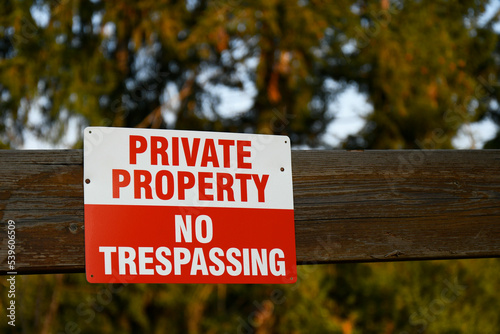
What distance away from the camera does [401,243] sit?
160 cm

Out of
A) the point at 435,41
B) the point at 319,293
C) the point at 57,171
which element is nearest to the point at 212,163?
the point at 57,171

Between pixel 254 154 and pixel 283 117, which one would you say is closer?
pixel 254 154

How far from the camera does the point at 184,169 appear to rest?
1534 mm

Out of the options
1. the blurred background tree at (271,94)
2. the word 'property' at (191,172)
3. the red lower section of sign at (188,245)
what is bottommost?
the red lower section of sign at (188,245)

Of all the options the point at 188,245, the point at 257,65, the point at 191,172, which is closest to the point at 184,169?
the point at 191,172

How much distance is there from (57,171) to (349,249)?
2.46 feet

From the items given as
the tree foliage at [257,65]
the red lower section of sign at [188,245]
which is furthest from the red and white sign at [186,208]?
the tree foliage at [257,65]

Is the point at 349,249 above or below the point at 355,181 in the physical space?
below

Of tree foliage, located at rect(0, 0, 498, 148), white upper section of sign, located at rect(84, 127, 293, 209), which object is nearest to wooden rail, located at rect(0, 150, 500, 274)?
white upper section of sign, located at rect(84, 127, 293, 209)

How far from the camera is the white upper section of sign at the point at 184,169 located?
149 cm

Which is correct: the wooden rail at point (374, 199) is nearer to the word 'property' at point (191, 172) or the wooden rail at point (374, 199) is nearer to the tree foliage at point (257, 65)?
the word 'property' at point (191, 172)

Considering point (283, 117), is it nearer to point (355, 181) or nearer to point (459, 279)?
point (459, 279)

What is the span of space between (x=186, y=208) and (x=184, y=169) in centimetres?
10

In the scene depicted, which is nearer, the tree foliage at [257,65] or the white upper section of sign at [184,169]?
the white upper section of sign at [184,169]
